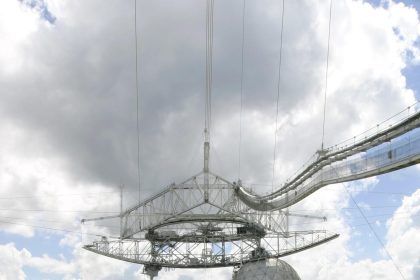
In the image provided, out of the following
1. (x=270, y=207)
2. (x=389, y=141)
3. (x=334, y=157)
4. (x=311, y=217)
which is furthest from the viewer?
(x=311, y=217)

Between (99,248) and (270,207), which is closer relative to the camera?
(270,207)

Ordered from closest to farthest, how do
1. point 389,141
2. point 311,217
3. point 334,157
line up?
point 389,141 < point 334,157 < point 311,217

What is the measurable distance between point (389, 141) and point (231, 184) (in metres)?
44.5

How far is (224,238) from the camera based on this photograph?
A: 85625 millimetres

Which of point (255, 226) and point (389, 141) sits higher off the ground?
point (255, 226)

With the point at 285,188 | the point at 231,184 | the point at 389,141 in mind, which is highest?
the point at 231,184

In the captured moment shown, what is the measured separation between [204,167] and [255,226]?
12269mm

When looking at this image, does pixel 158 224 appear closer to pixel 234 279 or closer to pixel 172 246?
pixel 172 246

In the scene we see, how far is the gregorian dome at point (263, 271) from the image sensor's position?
8575 centimetres

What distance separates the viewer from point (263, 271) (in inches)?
3381

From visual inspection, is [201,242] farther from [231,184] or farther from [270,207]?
[270,207]

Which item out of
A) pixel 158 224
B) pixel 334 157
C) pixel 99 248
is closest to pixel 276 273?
pixel 158 224

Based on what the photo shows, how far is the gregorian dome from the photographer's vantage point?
281 ft

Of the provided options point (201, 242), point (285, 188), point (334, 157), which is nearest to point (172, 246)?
point (201, 242)
